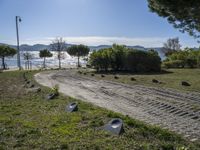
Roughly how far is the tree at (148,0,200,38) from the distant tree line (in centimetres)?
1741

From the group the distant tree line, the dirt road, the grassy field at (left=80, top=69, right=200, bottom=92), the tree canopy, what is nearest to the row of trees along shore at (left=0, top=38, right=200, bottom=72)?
the distant tree line

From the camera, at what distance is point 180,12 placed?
1432 centimetres

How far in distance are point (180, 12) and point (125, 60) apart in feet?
72.6

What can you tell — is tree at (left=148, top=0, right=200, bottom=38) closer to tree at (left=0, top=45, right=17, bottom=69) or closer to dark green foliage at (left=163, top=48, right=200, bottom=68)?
dark green foliage at (left=163, top=48, right=200, bottom=68)

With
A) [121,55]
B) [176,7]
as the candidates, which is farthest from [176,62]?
[176,7]

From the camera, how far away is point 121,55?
122ft

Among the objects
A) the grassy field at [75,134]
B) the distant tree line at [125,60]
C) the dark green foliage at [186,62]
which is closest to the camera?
the grassy field at [75,134]

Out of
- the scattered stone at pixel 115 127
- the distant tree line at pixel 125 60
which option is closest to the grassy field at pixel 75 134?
the scattered stone at pixel 115 127

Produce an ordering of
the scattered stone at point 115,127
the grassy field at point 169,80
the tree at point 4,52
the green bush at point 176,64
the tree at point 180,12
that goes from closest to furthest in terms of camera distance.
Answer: the scattered stone at point 115,127, the tree at point 180,12, the grassy field at point 169,80, the green bush at point 176,64, the tree at point 4,52

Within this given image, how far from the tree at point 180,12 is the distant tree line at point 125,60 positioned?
1741cm

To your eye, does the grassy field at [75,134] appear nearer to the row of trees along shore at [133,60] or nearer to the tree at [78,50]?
the row of trees along shore at [133,60]

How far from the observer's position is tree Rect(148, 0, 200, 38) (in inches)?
523

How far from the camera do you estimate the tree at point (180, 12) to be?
1328 centimetres

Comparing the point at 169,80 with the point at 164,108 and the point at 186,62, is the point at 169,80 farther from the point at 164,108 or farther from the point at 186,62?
the point at 186,62
